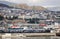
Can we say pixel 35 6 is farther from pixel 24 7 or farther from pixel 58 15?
pixel 58 15

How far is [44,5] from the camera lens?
2.46m

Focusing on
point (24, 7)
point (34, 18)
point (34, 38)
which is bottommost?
point (34, 38)

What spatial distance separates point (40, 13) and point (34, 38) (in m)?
0.48

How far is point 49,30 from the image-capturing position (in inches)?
94.9

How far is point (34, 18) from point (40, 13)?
0.49 ft

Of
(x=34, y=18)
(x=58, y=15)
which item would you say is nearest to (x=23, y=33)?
(x=34, y=18)

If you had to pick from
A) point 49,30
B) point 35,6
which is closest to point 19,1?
point 35,6

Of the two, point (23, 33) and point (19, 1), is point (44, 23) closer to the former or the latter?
point (23, 33)

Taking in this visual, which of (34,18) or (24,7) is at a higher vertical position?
(24,7)

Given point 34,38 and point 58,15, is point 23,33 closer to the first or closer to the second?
point 34,38

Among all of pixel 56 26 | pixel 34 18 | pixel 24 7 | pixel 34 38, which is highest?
pixel 24 7

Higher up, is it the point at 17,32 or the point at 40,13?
the point at 40,13

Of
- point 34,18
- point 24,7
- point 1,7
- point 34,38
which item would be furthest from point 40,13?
point 1,7

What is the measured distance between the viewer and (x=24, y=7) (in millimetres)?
2447
